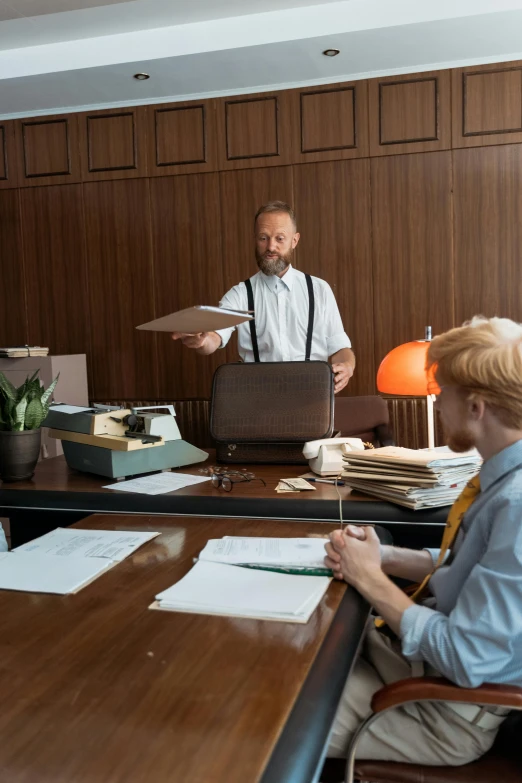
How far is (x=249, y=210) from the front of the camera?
17.1 feet

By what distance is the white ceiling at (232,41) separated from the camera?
4.11m

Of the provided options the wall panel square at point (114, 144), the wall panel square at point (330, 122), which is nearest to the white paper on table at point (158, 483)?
the wall panel square at point (330, 122)

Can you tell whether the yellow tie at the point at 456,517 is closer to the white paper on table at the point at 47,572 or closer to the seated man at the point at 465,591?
the seated man at the point at 465,591

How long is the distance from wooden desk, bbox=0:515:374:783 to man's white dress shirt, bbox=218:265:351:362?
1.96 meters

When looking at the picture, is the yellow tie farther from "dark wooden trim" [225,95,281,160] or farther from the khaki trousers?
"dark wooden trim" [225,95,281,160]

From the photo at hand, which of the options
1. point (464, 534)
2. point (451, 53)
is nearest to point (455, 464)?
point (464, 534)

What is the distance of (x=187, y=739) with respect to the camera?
85cm

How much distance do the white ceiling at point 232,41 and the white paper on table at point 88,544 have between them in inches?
137

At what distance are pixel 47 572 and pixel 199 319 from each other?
2.96ft

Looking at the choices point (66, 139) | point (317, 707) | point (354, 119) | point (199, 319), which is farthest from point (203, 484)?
point (66, 139)

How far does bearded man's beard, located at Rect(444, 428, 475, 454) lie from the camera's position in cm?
132

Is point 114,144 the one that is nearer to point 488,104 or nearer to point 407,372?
point 488,104

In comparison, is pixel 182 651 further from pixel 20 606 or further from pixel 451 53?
pixel 451 53

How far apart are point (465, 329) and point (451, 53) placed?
3930 mm
